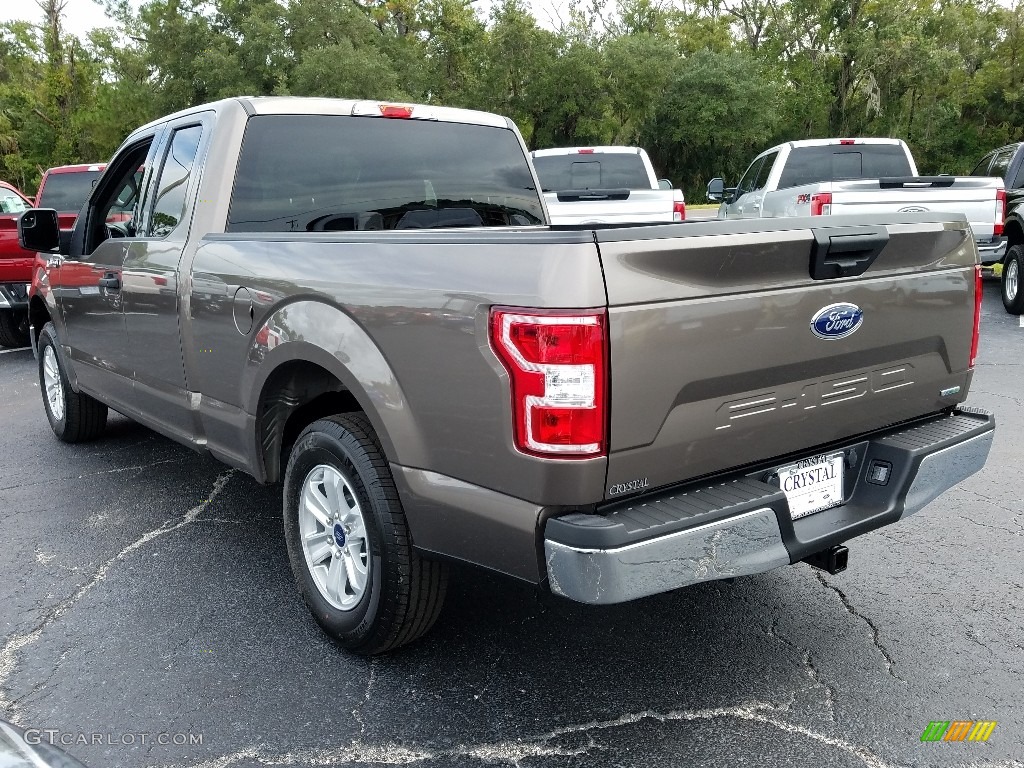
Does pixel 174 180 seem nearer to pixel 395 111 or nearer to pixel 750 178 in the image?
pixel 395 111

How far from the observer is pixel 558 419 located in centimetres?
229

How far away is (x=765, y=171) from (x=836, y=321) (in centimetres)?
1081

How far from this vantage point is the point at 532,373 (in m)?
2.29

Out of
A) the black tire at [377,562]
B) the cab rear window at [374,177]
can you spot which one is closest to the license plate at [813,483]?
the black tire at [377,562]

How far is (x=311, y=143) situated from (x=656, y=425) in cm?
230

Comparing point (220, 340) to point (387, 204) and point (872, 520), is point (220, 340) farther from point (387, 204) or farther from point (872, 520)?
point (872, 520)

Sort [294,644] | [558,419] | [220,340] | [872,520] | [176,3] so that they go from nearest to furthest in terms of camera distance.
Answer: [558,419]
[872,520]
[294,644]
[220,340]
[176,3]

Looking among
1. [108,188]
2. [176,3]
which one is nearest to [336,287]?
[108,188]

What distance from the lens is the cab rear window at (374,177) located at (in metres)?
3.80

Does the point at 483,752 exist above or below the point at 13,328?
above

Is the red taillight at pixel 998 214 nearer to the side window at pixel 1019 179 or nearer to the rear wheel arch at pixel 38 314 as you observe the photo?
the side window at pixel 1019 179

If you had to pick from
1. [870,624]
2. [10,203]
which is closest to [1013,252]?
[870,624]

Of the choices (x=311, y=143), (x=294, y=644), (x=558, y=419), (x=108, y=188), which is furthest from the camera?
(x=108, y=188)

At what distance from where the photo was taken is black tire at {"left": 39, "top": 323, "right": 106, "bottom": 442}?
5797 mm
